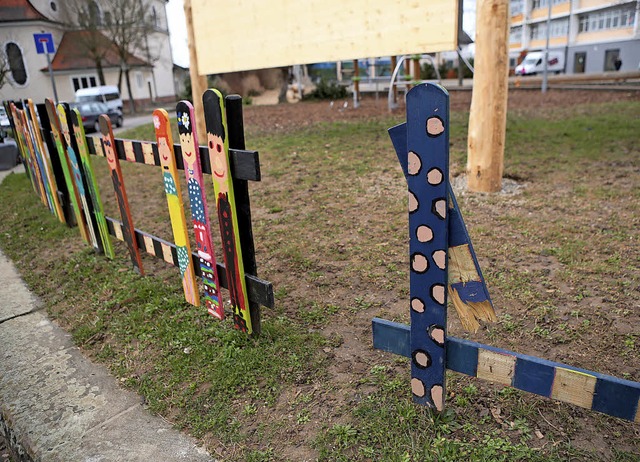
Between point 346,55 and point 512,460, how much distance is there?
5.42m

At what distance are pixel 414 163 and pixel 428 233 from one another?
10.9 inches

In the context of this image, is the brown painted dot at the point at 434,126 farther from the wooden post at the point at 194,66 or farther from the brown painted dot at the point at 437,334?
the wooden post at the point at 194,66

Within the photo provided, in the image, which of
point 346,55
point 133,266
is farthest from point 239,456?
point 346,55

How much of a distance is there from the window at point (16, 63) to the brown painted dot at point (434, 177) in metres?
37.9

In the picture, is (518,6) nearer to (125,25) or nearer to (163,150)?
(125,25)

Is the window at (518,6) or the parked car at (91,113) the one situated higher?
the window at (518,6)

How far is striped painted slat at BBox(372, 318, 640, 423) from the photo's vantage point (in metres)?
1.69

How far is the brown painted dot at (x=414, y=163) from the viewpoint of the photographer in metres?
1.85

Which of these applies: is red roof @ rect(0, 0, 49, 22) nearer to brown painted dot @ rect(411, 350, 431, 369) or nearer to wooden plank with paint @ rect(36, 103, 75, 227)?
wooden plank with paint @ rect(36, 103, 75, 227)

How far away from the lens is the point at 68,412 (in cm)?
257

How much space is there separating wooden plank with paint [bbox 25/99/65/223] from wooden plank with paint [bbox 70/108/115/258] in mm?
1300

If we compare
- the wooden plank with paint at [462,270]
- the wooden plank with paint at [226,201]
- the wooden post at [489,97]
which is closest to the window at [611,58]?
the wooden post at [489,97]

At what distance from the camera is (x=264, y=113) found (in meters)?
15.5

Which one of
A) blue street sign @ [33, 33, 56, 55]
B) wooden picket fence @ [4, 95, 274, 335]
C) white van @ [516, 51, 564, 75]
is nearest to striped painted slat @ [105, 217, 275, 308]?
wooden picket fence @ [4, 95, 274, 335]
